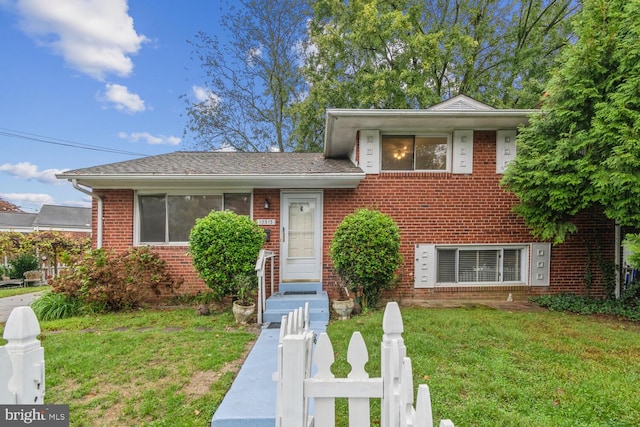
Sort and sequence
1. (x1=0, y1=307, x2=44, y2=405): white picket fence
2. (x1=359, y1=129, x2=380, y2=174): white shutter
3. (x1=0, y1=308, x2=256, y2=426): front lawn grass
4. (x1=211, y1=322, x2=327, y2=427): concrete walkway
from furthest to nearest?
(x1=359, y1=129, x2=380, y2=174): white shutter < (x1=0, y1=308, x2=256, y2=426): front lawn grass < (x1=211, y1=322, x2=327, y2=427): concrete walkway < (x1=0, y1=307, x2=44, y2=405): white picket fence

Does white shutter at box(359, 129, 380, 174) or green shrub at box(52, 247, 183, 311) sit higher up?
white shutter at box(359, 129, 380, 174)

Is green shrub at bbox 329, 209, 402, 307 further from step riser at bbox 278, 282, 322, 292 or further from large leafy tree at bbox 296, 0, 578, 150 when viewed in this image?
large leafy tree at bbox 296, 0, 578, 150

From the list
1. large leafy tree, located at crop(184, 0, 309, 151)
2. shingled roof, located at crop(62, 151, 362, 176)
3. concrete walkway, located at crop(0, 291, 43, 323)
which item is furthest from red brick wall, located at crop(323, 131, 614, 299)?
large leafy tree, located at crop(184, 0, 309, 151)

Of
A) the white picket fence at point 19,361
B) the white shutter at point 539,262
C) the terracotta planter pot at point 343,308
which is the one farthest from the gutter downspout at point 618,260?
the white picket fence at point 19,361

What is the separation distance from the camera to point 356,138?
6.80 meters

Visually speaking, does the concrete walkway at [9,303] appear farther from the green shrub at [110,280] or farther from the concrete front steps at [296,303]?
the concrete front steps at [296,303]

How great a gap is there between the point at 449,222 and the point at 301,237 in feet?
10.8

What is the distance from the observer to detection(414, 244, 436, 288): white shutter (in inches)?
267

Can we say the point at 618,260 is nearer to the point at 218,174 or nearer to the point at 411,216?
the point at 411,216

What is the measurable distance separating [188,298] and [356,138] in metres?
5.03

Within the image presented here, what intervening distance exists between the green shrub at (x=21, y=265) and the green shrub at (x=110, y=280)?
10374 millimetres

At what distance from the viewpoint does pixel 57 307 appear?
594 centimetres

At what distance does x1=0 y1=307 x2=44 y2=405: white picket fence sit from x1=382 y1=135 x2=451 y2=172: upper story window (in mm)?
6220

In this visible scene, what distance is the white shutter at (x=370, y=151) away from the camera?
666cm
